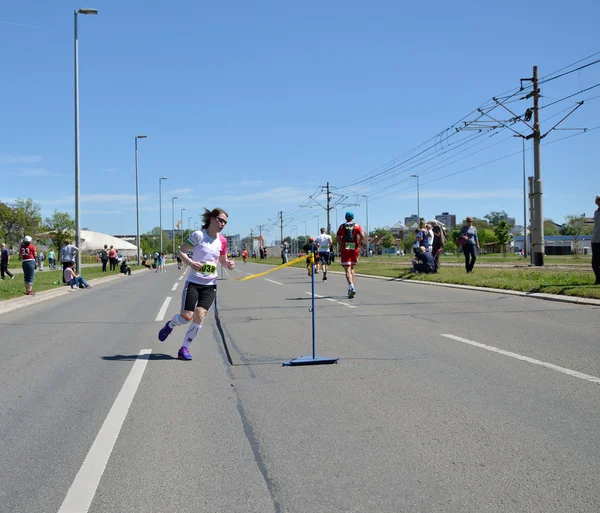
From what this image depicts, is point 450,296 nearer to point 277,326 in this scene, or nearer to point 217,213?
point 277,326

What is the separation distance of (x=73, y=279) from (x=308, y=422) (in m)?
19.6

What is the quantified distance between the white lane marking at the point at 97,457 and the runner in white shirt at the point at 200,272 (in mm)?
1300

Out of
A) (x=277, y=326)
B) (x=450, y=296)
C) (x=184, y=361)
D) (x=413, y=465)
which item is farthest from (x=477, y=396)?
(x=450, y=296)

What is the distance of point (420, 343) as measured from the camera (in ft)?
26.0

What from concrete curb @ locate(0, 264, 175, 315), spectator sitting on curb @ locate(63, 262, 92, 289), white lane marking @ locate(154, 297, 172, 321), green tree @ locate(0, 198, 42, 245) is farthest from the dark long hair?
green tree @ locate(0, 198, 42, 245)

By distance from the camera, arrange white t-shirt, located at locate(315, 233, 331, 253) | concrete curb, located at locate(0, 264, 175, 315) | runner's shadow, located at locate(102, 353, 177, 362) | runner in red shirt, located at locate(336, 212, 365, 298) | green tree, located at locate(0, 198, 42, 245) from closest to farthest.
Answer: runner's shadow, located at locate(102, 353, 177, 362) < runner in red shirt, located at locate(336, 212, 365, 298) < concrete curb, located at locate(0, 264, 175, 315) < white t-shirt, located at locate(315, 233, 331, 253) < green tree, located at locate(0, 198, 42, 245)

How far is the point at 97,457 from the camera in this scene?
3.93 meters

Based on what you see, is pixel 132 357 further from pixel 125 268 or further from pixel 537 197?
pixel 125 268

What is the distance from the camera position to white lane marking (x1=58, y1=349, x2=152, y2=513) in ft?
10.7

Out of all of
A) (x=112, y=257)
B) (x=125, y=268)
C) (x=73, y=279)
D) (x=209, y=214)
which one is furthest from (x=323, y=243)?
(x=112, y=257)

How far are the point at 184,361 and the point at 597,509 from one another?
505 cm

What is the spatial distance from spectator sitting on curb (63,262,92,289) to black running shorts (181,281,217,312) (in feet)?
50.7

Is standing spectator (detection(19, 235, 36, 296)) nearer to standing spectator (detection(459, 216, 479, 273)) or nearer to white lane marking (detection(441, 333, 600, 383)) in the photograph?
standing spectator (detection(459, 216, 479, 273))

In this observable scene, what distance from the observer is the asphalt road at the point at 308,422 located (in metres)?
3.31
